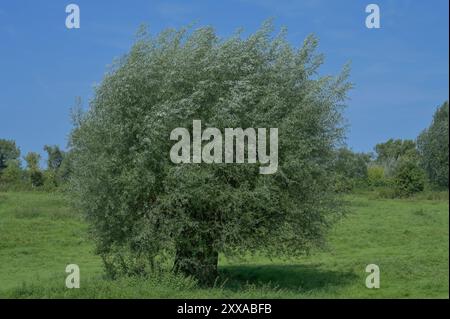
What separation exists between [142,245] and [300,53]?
9.80 metres

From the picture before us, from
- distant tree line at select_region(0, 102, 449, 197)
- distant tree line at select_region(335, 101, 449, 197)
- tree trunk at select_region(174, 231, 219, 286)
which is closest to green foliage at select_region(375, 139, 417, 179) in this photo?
distant tree line at select_region(0, 102, 449, 197)

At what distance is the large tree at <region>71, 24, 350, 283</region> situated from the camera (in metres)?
21.8

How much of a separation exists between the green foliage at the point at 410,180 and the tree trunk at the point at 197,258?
3343 cm

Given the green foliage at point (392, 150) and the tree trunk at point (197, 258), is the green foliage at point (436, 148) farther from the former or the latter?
the tree trunk at point (197, 258)

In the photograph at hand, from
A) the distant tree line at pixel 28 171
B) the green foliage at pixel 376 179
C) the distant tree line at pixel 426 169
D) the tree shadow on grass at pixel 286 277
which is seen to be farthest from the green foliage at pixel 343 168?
the green foliage at pixel 376 179

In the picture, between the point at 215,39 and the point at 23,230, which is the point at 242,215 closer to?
the point at 215,39

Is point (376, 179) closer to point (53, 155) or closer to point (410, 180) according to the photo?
point (410, 180)

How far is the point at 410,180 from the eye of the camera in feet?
179

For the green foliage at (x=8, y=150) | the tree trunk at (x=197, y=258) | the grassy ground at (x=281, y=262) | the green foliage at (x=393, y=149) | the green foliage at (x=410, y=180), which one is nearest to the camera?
the grassy ground at (x=281, y=262)

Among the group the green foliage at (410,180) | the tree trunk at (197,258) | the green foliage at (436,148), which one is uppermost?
the green foliage at (436,148)

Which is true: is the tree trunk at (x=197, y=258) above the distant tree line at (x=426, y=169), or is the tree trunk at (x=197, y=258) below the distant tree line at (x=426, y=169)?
below

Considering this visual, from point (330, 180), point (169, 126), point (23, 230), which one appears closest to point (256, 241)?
point (330, 180)

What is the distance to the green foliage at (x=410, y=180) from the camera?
173 feet

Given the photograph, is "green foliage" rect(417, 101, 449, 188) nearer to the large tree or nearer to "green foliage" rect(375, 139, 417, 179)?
"green foliage" rect(375, 139, 417, 179)
